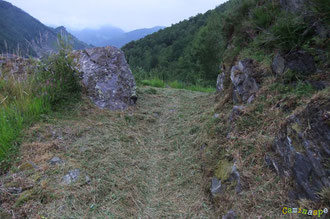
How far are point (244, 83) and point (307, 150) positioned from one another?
1886mm

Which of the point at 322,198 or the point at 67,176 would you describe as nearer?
the point at 322,198

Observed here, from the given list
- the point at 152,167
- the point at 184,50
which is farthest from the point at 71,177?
the point at 184,50

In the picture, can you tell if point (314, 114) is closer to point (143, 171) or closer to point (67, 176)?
point (143, 171)

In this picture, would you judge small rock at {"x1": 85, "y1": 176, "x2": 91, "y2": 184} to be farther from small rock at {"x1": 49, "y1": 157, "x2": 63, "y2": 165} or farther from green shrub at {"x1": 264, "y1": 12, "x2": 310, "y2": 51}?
green shrub at {"x1": 264, "y1": 12, "x2": 310, "y2": 51}

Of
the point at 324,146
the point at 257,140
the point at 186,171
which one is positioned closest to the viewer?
the point at 324,146

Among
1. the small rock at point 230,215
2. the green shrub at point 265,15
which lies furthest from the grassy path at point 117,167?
the green shrub at point 265,15

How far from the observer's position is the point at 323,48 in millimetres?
2414

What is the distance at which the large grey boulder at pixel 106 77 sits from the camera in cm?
467

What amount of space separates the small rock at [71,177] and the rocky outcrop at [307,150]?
2.24 m

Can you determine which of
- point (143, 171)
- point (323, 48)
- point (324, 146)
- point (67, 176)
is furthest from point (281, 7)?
point (67, 176)

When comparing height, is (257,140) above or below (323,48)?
below

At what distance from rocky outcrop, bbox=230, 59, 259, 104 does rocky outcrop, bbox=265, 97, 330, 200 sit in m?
1.18

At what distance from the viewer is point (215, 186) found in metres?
2.29

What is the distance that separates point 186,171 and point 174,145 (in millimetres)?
807
